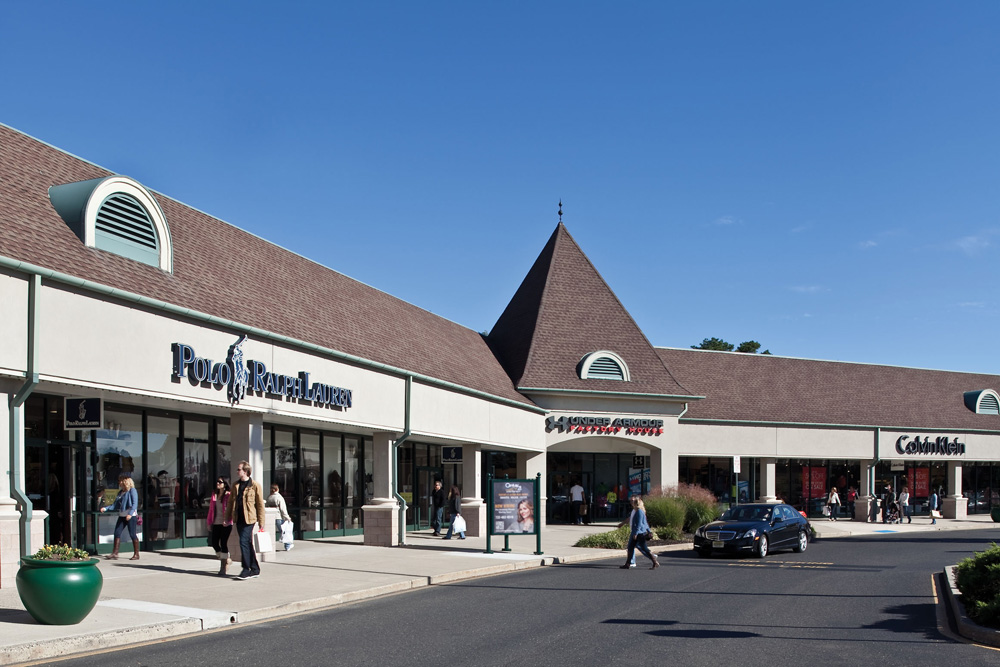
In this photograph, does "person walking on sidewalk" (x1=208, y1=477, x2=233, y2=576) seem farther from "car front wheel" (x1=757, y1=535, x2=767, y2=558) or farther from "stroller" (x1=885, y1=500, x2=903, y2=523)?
"stroller" (x1=885, y1=500, x2=903, y2=523)

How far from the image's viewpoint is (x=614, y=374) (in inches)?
1517

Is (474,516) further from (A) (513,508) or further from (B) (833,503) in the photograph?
(B) (833,503)

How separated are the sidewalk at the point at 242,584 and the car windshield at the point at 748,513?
2170 mm

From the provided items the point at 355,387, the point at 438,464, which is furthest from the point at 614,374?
the point at 355,387

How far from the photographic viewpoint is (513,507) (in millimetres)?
23438

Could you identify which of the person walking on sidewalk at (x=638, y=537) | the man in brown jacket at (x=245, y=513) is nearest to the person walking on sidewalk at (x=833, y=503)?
the person walking on sidewalk at (x=638, y=537)

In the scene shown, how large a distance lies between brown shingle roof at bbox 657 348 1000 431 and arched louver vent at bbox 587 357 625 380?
14.9 ft

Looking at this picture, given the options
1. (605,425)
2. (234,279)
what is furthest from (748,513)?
(234,279)

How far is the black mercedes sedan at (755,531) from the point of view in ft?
77.8

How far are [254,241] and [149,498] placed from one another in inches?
299

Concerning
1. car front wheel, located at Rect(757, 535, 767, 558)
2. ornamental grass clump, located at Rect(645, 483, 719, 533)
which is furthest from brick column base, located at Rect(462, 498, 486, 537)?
car front wheel, located at Rect(757, 535, 767, 558)

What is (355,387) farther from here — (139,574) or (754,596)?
(754,596)

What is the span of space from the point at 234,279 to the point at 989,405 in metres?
43.1

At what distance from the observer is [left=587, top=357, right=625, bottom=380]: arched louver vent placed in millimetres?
38219
